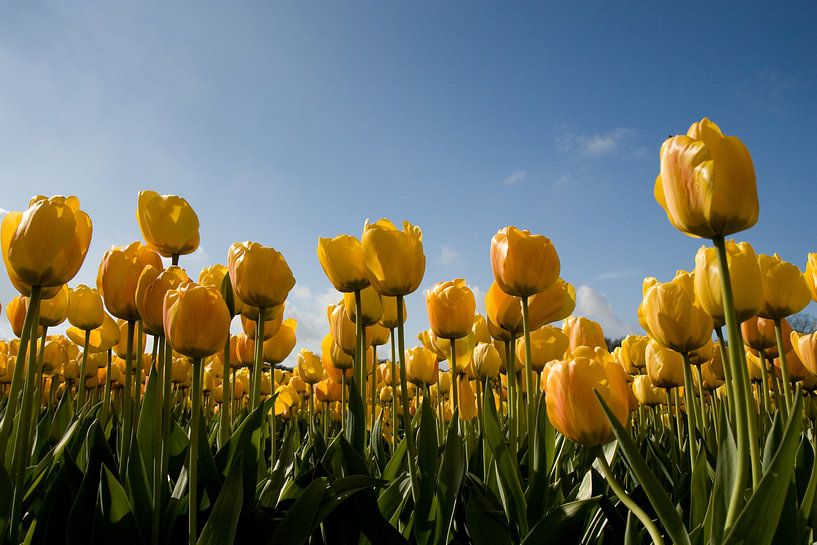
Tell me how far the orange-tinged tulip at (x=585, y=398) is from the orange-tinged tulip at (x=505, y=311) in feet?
3.15

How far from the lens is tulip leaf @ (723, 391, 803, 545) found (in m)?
1.01

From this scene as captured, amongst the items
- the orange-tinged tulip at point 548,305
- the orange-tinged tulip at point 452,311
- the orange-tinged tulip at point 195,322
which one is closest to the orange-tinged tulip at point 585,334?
the orange-tinged tulip at point 548,305

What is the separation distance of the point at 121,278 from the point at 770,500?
187 cm

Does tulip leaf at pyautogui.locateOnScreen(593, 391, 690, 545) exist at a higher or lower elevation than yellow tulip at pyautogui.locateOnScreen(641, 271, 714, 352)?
lower

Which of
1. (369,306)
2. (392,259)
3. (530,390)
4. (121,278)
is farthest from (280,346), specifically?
(530,390)

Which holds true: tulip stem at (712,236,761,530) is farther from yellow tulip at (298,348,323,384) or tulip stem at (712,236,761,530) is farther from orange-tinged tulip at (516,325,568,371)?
yellow tulip at (298,348,323,384)

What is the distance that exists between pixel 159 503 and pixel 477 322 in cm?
245

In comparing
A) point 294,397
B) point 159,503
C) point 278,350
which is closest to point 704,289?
point 159,503

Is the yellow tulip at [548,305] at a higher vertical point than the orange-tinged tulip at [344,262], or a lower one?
lower

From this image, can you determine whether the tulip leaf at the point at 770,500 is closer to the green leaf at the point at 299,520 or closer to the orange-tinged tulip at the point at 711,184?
the orange-tinged tulip at the point at 711,184

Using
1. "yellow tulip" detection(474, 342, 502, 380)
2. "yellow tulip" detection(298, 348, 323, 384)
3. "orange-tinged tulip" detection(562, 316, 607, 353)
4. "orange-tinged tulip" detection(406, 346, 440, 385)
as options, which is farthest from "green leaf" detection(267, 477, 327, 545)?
"yellow tulip" detection(298, 348, 323, 384)

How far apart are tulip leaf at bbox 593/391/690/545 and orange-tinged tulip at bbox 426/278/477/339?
4.54ft

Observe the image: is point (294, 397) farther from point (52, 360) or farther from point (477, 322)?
point (477, 322)

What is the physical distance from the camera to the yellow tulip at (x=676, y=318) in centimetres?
183
